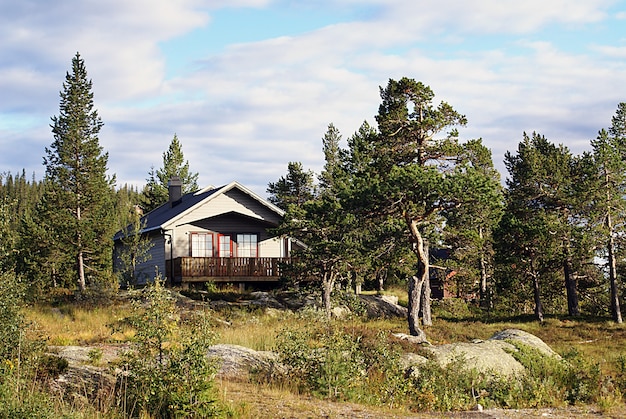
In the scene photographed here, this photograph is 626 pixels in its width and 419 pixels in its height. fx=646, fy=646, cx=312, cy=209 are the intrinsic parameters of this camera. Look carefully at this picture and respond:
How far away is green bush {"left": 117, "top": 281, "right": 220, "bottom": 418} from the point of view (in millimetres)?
9133

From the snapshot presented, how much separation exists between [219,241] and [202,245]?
3.30 feet

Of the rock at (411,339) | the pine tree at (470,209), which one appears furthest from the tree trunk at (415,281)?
the pine tree at (470,209)

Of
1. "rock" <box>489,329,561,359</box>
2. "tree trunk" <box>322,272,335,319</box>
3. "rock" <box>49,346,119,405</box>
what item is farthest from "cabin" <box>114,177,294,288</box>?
"rock" <box>49,346,119,405</box>

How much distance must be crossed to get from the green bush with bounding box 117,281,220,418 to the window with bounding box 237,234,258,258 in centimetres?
2630

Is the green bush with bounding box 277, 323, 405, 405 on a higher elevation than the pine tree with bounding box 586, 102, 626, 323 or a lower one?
lower

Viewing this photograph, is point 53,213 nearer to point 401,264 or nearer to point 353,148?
point 401,264

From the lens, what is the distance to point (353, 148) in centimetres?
4622

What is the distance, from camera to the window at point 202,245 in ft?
116

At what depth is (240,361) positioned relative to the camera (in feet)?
43.5

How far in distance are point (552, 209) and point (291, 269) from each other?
16787 millimetres

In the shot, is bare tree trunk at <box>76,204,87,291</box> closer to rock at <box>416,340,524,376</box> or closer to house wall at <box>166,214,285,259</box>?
house wall at <box>166,214,285,259</box>

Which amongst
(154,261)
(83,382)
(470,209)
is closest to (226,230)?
(154,261)

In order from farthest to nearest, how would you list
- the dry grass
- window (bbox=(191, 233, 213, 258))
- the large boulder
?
window (bbox=(191, 233, 213, 258)) → the dry grass → the large boulder

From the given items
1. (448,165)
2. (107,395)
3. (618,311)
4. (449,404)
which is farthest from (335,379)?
(618,311)
